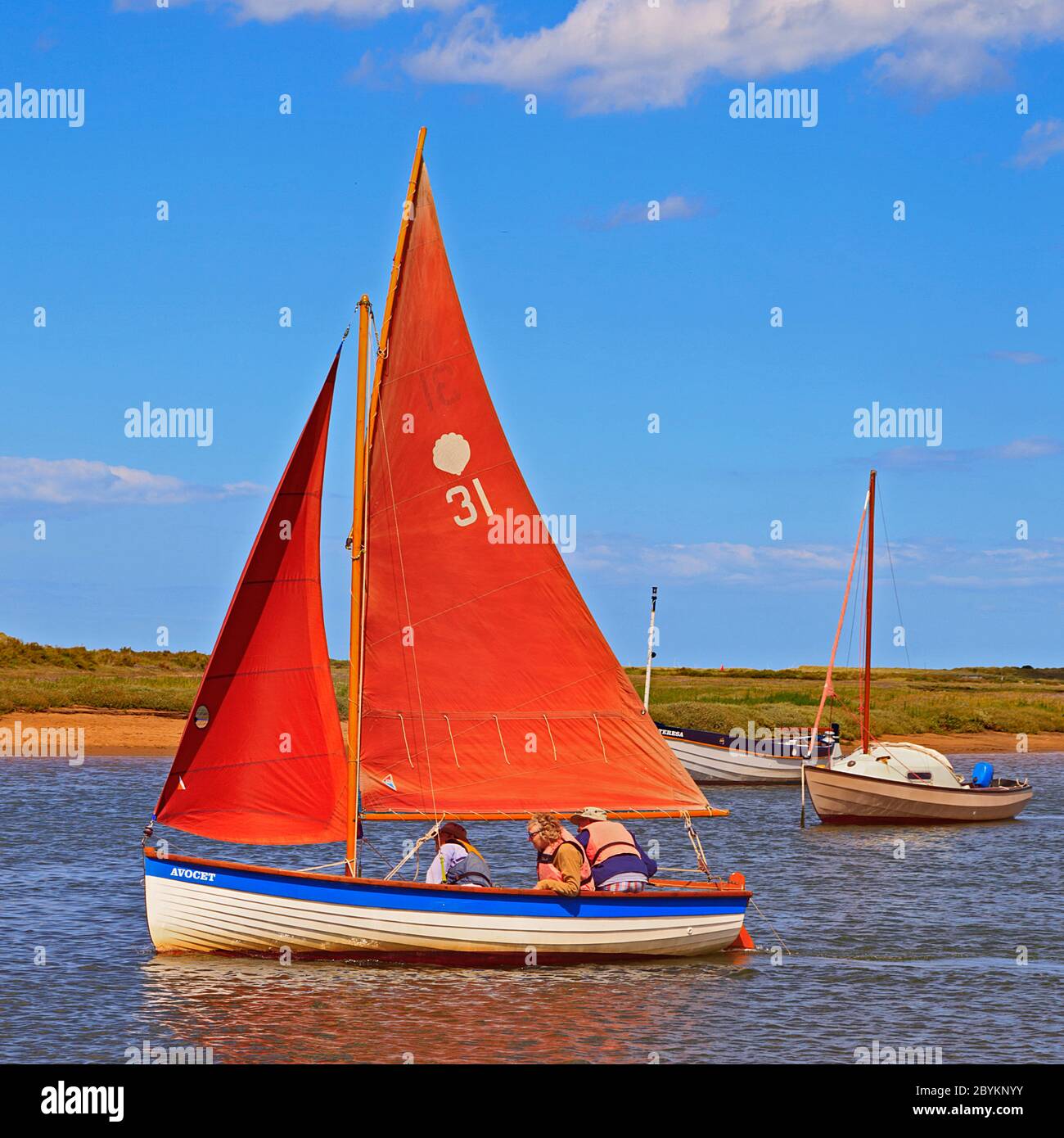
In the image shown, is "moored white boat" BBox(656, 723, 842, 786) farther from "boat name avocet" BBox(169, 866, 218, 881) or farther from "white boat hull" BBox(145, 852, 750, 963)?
"boat name avocet" BBox(169, 866, 218, 881)

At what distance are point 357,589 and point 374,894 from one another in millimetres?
4383

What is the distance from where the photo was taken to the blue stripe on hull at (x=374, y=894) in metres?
21.7

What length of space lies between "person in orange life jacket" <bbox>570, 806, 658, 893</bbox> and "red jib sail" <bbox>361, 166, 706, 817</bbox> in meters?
0.79

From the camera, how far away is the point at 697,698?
8819 cm

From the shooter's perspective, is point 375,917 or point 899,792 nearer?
point 375,917

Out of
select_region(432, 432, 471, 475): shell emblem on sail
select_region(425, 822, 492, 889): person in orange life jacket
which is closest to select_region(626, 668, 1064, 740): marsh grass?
select_region(432, 432, 471, 475): shell emblem on sail

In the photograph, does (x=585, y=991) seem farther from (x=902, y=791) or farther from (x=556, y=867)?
(x=902, y=791)

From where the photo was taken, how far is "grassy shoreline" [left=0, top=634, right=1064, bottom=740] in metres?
67.7

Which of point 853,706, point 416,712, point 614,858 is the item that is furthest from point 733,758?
point 416,712

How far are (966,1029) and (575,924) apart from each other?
5.50 meters

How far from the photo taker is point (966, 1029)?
2028 centimetres
